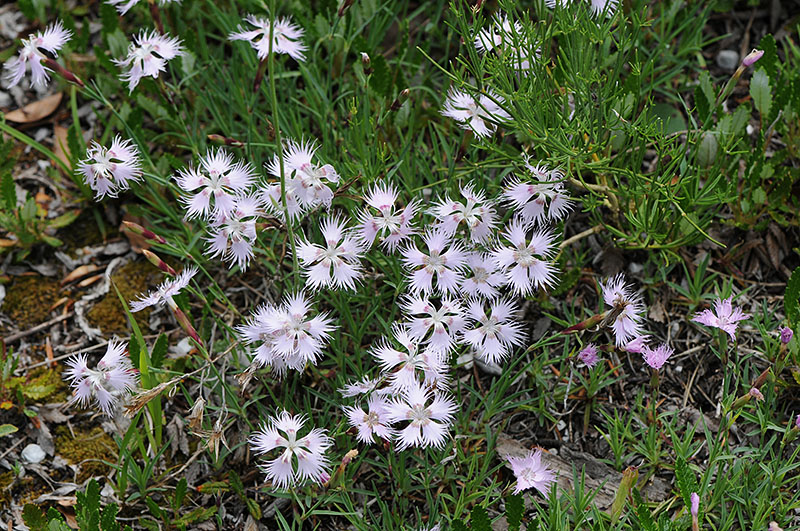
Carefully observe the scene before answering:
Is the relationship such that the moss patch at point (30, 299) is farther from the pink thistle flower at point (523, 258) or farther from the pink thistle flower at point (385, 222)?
the pink thistle flower at point (523, 258)

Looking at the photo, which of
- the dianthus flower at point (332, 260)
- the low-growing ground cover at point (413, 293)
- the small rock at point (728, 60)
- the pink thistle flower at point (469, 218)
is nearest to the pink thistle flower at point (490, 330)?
the low-growing ground cover at point (413, 293)

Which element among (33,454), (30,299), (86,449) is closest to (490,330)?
(86,449)

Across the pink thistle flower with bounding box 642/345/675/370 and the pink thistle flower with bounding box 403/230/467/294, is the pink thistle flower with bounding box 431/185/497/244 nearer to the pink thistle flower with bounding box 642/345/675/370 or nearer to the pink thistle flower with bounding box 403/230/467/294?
the pink thistle flower with bounding box 403/230/467/294

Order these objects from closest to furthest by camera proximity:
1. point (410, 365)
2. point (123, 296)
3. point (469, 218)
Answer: point (410, 365)
point (469, 218)
point (123, 296)

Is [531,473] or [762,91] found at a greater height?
[762,91]

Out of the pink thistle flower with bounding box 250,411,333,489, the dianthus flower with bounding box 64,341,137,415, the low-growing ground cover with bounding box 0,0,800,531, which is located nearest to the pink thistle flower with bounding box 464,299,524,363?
the low-growing ground cover with bounding box 0,0,800,531

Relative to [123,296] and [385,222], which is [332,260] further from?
[123,296]

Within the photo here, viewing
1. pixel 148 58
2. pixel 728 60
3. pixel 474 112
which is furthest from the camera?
pixel 728 60
